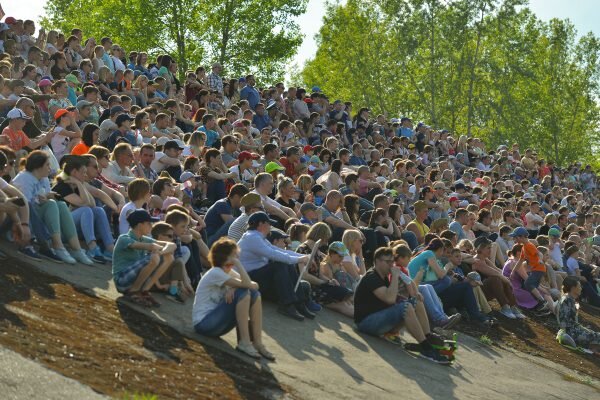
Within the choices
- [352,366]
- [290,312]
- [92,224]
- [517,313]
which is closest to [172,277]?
[92,224]

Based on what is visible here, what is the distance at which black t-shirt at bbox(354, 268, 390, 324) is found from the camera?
11820 mm

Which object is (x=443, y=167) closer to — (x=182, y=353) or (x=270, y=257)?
(x=270, y=257)

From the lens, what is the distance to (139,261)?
32.5 ft

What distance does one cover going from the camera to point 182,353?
8.79 metres

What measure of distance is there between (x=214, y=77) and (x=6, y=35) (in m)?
5.69

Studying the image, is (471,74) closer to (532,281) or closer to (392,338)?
(532,281)

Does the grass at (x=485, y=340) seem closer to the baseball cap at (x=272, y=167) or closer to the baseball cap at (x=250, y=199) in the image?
the baseball cap at (x=250, y=199)

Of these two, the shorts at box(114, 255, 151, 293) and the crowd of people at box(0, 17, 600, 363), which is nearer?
the shorts at box(114, 255, 151, 293)

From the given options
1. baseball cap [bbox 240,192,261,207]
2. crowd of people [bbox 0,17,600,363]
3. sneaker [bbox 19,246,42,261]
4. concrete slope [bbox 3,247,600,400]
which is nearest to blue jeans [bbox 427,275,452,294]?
crowd of people [bbox 0,17,600,363]

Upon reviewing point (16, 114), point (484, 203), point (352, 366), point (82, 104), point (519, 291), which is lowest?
point (352, 366)

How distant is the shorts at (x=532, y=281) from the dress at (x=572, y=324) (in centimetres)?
153

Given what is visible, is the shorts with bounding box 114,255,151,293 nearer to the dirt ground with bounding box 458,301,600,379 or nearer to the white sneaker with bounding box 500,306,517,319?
the dirt ground with bounding box 458,301,600,379

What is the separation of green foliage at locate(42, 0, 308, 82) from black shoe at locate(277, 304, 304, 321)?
104 feet

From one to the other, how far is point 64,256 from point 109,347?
9.05 ft
